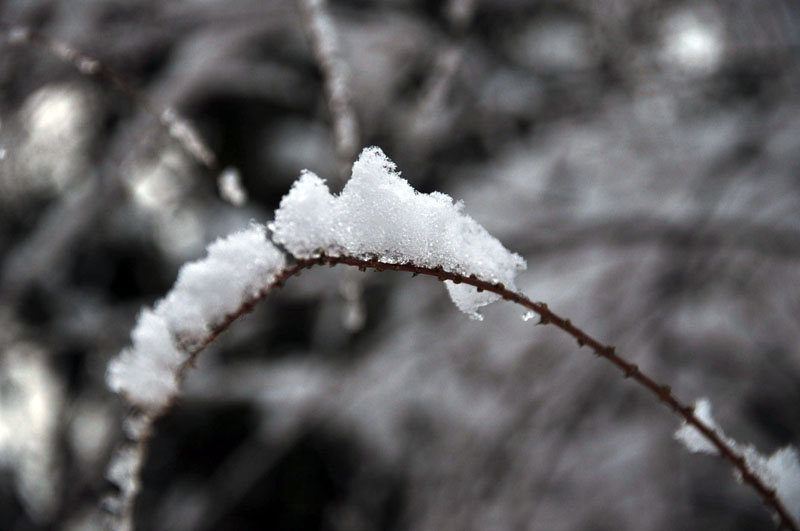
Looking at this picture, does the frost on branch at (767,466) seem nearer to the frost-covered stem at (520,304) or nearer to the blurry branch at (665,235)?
the frost-covered stem at (520,304)

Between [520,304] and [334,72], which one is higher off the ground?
[334,72]

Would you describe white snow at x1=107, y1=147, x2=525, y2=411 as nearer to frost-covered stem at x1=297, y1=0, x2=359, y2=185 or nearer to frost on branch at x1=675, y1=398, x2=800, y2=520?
frost on branch at x1=675, y1=398, x2=800, y2=520

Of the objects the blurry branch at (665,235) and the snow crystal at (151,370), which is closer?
the snow crystal at (151,370)

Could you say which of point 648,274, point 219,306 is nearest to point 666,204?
point 648,274

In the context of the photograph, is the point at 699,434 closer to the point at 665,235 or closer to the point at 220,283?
Result: the point at 220,283

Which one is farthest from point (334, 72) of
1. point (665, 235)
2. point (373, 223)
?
point (665, 235)

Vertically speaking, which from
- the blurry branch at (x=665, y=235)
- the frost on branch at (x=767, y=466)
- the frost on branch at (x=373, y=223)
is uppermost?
the blurry branch at (x=665, y=235)

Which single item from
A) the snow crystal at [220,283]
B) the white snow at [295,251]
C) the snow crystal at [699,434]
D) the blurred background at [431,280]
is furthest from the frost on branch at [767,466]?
the blurred background at [431,280]
